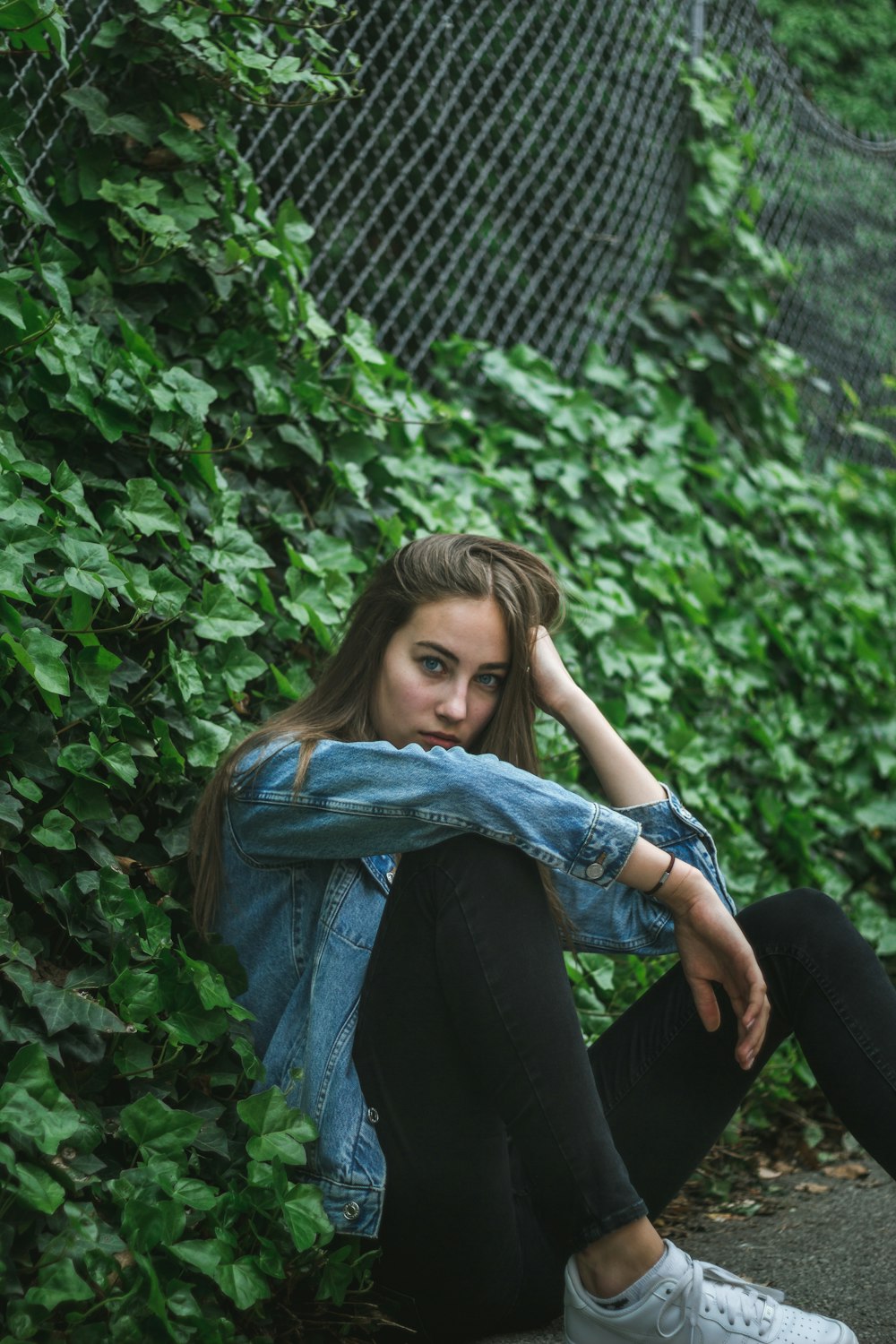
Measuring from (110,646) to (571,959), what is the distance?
48.1 inches

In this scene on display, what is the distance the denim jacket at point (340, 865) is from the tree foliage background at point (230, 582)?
0.07 m

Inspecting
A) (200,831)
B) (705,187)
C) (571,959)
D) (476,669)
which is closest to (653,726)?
(571,959)

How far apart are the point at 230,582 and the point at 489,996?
39.7 inches

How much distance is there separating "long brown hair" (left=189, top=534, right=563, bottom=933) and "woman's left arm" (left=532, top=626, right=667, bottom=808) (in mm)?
39

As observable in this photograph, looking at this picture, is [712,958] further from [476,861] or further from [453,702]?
[453,702]

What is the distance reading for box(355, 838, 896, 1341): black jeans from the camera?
5.86ft

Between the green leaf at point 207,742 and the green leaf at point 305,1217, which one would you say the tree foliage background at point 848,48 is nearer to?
the green leaf at point 207,742

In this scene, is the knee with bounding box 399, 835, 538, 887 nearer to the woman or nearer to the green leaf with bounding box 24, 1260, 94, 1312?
the woman

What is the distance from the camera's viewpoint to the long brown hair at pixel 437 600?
7.31ft

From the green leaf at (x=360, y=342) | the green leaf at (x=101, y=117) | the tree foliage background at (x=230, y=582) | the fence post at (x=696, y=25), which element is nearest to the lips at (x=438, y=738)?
the tree foliage background at (x=230, y=582)

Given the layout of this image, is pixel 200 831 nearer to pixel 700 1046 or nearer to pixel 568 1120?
pixel 568 1120

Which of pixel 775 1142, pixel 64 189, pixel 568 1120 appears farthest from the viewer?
pixel 775 1142

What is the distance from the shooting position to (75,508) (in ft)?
6.91

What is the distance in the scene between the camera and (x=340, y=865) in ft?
6.59
